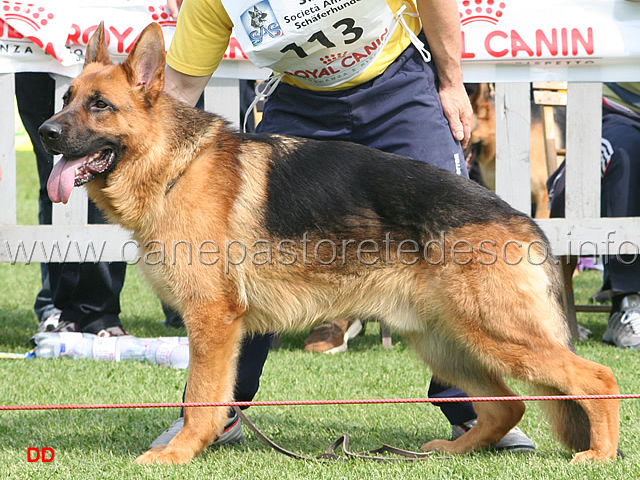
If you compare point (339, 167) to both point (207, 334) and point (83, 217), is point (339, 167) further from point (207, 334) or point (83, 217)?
point (83, 217)

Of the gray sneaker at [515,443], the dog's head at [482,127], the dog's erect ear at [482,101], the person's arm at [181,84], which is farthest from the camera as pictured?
the dog's head at [482,127]

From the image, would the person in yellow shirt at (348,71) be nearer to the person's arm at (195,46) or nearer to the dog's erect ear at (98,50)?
the person's arm at (195,46)

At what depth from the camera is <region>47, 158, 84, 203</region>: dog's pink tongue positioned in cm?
306

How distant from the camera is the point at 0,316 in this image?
6508mm

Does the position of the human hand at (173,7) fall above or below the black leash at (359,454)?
above

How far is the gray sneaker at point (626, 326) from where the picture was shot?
213 inches

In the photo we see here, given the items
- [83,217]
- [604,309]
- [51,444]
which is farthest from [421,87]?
[604,309]

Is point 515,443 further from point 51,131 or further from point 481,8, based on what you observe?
point 481,8

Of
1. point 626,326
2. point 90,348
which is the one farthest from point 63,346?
point 626,326

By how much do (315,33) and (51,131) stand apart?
1.22m

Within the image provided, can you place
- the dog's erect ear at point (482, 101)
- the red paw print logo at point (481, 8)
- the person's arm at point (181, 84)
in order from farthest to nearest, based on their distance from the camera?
the dog's erect ear at point (482, 101) < the red paw print logo at point (481, 8) < the person's arm at point (181, 84)

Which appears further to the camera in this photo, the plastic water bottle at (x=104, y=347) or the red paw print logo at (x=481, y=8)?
the red paw print logo at (x=481, y=8)

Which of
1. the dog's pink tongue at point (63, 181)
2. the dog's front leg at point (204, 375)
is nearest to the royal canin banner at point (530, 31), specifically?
the dog's pink tongue at point (63, 181)

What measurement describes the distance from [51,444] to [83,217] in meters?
2.20
